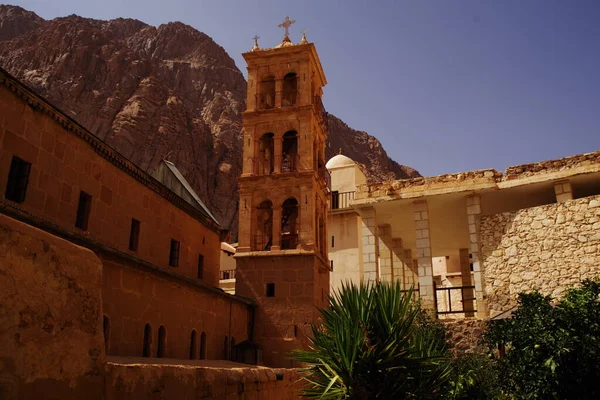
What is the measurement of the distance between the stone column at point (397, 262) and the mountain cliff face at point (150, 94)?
2981 cm

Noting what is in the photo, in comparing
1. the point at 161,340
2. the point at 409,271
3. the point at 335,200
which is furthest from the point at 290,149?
the point at 161,340

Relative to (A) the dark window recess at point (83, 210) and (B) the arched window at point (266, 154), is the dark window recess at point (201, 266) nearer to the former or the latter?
(B) the arched window at point (266, 154)

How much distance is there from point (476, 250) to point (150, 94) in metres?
45.4

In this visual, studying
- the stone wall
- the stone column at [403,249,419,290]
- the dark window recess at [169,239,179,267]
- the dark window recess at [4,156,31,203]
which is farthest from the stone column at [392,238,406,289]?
the dark window recess at [4,156,31,203]

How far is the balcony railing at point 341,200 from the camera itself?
119 ft

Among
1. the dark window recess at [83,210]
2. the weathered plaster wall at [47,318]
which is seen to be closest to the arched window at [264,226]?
the dark window recess at [83,210]

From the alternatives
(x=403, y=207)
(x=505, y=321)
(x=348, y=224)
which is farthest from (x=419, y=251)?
(x=348, y=224)

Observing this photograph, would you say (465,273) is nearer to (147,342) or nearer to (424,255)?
(424,255)

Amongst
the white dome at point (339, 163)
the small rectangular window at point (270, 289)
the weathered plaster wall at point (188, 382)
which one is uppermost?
the white dome at point (339, 163)

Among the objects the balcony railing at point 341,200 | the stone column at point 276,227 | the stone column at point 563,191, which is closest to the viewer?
the stone column at point 563,191

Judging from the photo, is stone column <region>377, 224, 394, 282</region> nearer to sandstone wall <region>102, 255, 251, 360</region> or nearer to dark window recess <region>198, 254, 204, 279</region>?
sandstone wall <region>102, 255, 251, 360</region>

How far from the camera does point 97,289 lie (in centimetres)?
520

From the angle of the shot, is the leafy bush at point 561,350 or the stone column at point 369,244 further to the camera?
the stone column at point 369,244

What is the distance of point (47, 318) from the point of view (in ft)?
14.7
